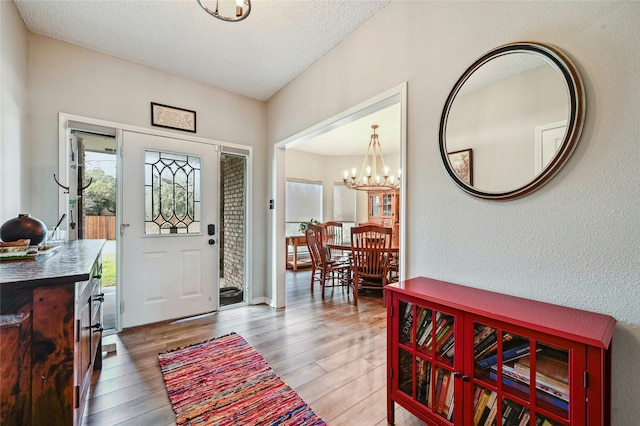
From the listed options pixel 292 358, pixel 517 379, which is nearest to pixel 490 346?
pixel 517 379

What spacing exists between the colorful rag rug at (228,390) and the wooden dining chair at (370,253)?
71.1 inches

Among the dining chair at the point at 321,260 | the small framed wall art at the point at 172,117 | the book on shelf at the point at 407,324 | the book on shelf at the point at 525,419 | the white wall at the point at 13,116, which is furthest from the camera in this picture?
the dining chair at the point at 321,260

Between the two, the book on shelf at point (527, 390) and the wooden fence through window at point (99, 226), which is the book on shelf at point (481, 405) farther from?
the wooden fence through window at point (99, 226)

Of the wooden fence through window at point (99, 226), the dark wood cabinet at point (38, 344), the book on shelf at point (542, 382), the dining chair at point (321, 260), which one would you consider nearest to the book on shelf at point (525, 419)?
the book on shelf at point (542, 382)

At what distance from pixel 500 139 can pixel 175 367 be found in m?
2.66

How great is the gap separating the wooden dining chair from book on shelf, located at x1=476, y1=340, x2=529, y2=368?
2271mm

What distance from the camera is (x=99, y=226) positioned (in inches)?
195

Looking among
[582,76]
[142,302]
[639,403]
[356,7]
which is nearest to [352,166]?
[356,7]

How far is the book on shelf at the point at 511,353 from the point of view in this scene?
3.40ft

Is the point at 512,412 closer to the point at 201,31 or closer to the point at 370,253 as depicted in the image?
the point at 370,253

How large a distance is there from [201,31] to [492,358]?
9.87 ft

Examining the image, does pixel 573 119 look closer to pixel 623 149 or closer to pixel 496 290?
pixel 623 149

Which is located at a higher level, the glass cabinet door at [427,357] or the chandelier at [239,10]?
the chandelier at [239,10]

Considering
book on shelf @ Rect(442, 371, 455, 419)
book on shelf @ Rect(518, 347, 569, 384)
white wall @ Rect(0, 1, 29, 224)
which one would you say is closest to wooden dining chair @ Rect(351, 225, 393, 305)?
book on shelf @ Rect(442, 371, 455, 419)
